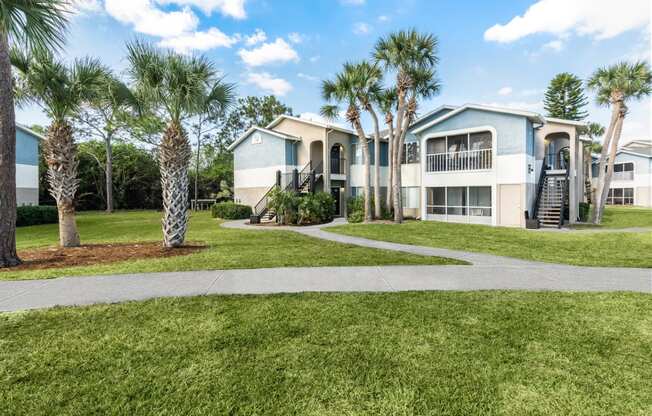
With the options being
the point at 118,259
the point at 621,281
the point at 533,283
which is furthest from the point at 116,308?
the point at 621,281

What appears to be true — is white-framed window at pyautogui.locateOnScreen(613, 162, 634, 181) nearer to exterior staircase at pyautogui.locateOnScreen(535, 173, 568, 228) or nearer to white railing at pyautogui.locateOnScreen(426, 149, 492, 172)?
exterior staircase at pyautogui.locateOnScreen(535, 173, 568, 228)

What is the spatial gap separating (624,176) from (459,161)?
29.1 meters

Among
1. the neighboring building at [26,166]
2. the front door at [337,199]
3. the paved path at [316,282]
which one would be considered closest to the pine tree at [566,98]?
the front door at [337,199]

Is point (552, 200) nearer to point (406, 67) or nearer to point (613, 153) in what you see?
point (613, 153)

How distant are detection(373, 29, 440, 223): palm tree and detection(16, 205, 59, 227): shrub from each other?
821 inches

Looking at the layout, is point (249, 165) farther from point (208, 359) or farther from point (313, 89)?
point (208, 359)

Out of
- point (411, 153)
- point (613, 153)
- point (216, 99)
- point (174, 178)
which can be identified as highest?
point (411, 153)

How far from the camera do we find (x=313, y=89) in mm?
18578

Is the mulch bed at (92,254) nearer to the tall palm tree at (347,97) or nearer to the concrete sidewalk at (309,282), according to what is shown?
the concrete sidewalk at (309,282)

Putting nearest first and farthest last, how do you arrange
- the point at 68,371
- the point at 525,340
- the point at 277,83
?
1. the point at 68,371
2. the point at 525,340
3. the point at 277,83

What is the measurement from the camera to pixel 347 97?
1739 centimetres

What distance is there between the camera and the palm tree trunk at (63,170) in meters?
9.17

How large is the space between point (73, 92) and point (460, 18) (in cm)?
1445

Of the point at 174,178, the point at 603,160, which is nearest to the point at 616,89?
the point at 603,160
